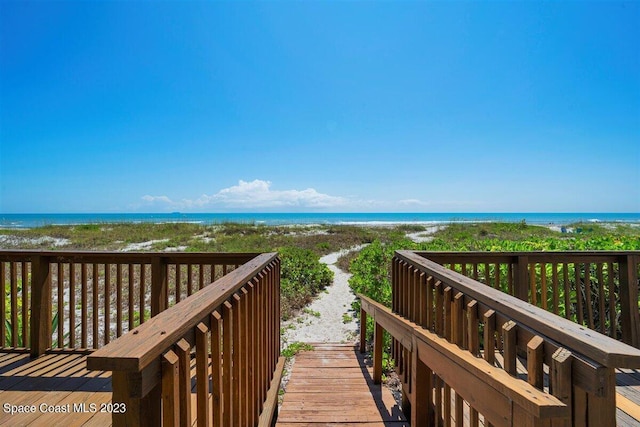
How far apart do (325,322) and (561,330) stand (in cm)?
480

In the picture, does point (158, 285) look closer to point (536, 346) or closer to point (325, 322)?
point (536, 346)

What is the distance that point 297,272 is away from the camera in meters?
7.51

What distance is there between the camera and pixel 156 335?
784 mm

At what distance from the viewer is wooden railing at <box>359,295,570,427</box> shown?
82 cm

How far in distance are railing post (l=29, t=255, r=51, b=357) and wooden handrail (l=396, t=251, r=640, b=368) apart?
3927mm

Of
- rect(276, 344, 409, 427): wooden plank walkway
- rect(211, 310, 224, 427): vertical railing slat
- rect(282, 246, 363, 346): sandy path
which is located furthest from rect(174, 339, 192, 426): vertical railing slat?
rect(282, 246, 363, 346): sandy path

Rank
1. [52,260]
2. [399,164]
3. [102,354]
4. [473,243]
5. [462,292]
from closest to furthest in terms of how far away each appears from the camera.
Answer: [102,354] → [462,292] → [52,260] → [473,243] → [399,164]

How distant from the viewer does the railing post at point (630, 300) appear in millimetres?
2906

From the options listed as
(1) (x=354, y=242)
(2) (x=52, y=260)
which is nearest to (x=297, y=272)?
(2) (x=52, y=260)

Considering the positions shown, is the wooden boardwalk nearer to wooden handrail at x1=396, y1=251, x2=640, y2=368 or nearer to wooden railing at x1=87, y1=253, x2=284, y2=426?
wooden railing at x1=87, y1=253, x2=284, y2=426

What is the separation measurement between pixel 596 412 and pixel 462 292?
0.83 m

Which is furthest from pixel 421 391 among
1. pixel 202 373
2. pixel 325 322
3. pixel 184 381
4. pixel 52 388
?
pixel 325 322

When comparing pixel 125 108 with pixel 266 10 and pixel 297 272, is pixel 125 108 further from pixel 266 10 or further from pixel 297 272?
pixel 297 272

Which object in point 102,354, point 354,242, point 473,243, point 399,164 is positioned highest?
point 399,164
